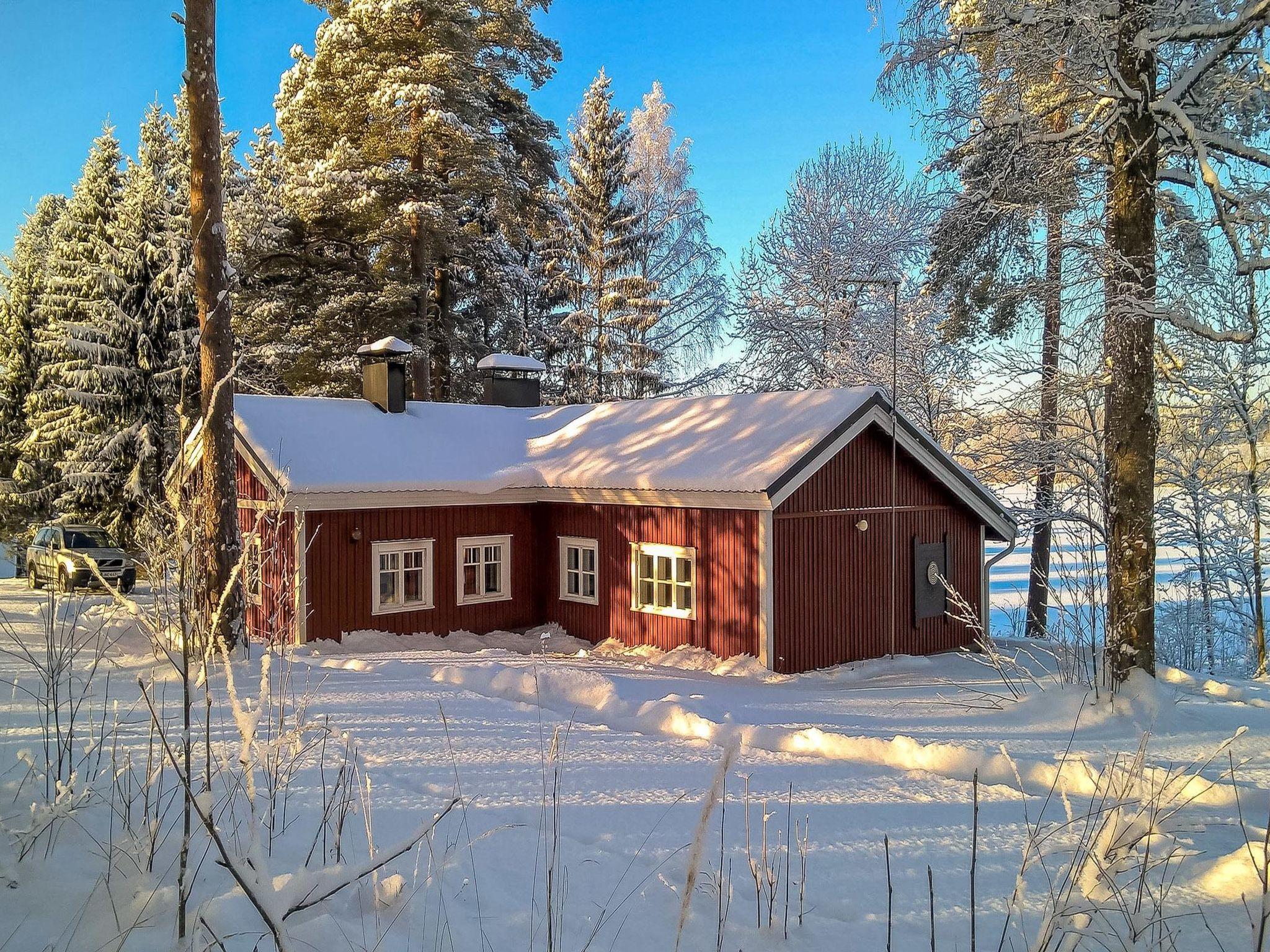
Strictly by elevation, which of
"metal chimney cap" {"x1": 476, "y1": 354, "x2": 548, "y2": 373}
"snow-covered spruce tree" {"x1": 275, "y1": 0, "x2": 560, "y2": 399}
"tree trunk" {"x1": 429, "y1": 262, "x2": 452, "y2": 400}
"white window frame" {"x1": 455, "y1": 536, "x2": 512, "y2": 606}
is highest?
"snow-covered spruce tree" {"x1": 275, "y1": 0, "x2": 560, "y2": 399}

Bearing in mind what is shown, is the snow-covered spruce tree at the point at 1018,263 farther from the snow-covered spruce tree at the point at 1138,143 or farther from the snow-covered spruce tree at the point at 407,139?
the snow-covered spruce tree at the point at 407,139

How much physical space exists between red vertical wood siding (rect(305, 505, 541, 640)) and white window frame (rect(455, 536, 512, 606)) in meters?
0.05

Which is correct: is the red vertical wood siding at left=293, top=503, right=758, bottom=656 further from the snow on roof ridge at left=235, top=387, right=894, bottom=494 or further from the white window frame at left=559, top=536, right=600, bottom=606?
the snow on roof ridge at left=235, top=387, right=894, bottom=494

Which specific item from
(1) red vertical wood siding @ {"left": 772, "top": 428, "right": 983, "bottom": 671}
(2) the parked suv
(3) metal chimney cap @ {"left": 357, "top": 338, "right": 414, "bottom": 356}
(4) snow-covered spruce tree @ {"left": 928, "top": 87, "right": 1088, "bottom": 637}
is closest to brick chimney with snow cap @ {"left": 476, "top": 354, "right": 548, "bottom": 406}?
(3) metal chimney cap @ {"left": 357, "top": 338, "right": 414, "bottom": 356}

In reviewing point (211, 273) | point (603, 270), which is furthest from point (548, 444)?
point (603, 270)

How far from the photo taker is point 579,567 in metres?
14.2

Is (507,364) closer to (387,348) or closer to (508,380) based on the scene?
(508,380)

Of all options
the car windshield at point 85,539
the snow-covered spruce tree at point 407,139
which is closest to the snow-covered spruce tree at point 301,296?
the snow-covered spruce tree at point 407,139

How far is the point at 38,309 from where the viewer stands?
24047mm

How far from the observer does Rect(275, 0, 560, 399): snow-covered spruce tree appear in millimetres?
20703

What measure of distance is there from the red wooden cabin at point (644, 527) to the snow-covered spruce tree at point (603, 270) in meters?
11.3

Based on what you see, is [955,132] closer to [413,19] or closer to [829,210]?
[829,210]

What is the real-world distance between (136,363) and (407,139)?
8879 mm

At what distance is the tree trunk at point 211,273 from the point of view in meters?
9.51
